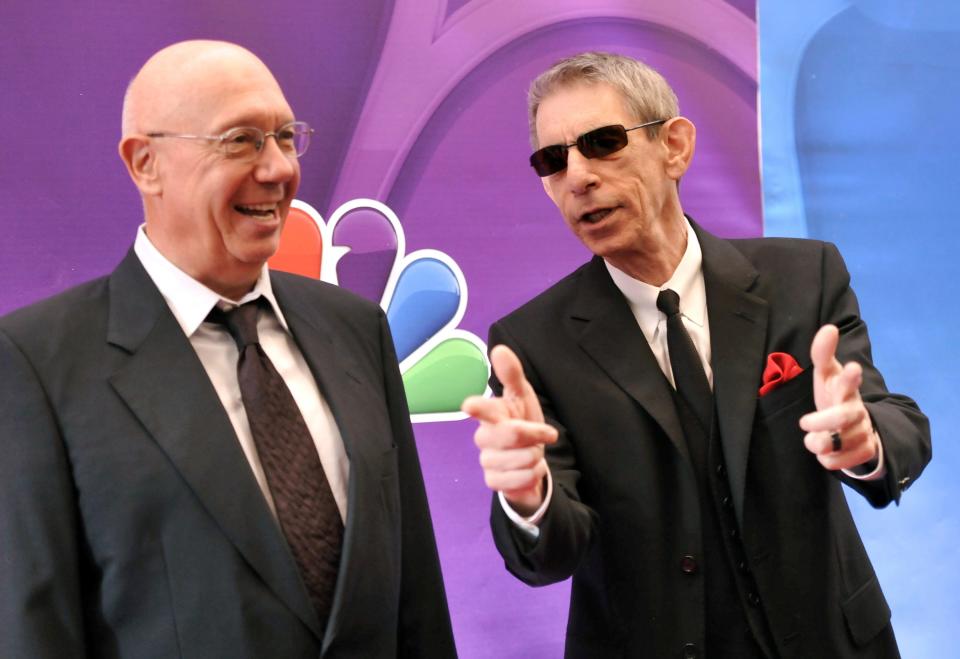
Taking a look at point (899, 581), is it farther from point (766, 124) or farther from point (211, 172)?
point (211, 172)

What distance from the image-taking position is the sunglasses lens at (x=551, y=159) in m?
2.35

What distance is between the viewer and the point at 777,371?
217cm

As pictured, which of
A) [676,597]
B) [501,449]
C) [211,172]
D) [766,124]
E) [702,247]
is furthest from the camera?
[766,124]

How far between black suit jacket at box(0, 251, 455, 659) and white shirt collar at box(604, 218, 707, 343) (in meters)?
0.73

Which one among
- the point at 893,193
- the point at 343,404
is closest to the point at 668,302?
the point at 343,404

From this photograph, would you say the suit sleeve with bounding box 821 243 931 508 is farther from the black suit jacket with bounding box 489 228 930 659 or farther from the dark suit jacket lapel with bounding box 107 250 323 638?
the dark suit jacket lapel with bounding box 107 250 323 638

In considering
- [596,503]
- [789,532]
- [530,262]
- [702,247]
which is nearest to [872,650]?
[789,532]

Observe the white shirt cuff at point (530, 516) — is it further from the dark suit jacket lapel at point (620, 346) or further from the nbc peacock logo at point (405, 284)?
the nbc peacock logo at point (405, 284)

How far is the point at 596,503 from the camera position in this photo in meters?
2.21

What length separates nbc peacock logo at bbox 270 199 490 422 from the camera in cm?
292

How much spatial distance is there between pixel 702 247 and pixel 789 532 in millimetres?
641

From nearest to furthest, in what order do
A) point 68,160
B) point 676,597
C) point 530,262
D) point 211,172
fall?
point 211,172, point 676,597, point 68,160, point 530,262

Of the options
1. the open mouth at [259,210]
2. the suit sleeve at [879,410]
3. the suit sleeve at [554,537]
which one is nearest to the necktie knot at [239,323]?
the open mouth at [259,210]

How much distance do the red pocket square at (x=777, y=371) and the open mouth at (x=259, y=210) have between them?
1.02 m
